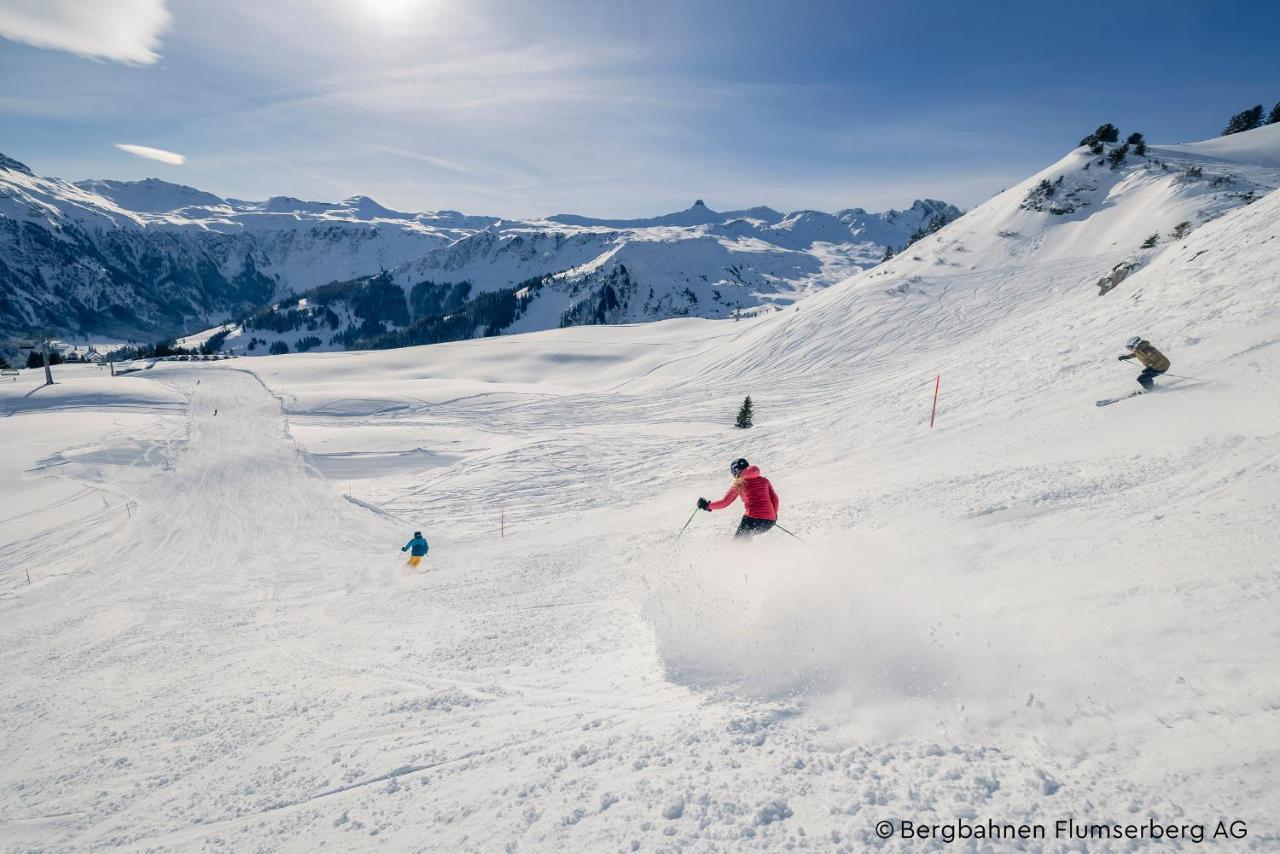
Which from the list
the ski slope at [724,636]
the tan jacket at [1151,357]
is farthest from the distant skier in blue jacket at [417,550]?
the tan jacket at [1151,357]

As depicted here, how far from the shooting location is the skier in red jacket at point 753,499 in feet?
36.3

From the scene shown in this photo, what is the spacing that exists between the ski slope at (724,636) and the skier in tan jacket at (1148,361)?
2.16 ft

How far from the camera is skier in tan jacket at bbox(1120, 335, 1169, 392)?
12969 millimetres

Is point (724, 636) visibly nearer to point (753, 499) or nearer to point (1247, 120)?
point (753, 499)

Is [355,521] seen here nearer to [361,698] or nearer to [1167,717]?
[361,698]

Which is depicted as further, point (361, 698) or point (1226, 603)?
point (361, 698)

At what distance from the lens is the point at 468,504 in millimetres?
21406

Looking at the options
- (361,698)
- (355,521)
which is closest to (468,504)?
(355,521)

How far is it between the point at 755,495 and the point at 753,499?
3.8 inches

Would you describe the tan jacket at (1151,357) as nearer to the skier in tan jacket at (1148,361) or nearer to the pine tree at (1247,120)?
the skier in tan jacket at (1148,361)

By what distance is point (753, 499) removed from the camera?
36.6 ft

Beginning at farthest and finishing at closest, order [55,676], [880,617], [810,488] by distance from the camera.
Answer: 1. [810,488]
2. [55,676]
3. [880,617]

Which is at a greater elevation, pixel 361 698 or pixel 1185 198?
pixel 1185 198

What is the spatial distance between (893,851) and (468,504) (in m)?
19.4
